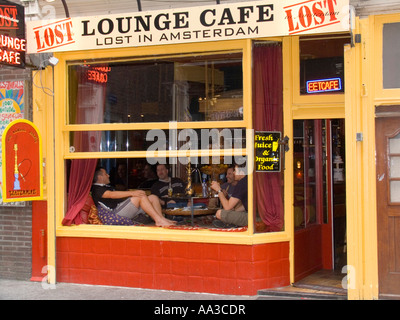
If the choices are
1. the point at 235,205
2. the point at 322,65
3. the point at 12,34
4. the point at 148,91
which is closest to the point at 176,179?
the point at 148,91

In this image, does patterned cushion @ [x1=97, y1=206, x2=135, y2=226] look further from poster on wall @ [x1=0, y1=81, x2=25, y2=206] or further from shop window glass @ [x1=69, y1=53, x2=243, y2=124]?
shop window glass @ [x1=69, y1=53, x2=243, y2=124]

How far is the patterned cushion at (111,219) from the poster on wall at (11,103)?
1.15 metres

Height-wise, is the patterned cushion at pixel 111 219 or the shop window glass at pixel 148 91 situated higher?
the shop window glass at pixel 148 91

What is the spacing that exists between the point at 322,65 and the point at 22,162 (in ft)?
13.9

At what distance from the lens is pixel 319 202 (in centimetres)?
832

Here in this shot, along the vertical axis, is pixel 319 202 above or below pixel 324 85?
below

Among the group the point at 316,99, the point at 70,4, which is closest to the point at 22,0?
the point at 70,4

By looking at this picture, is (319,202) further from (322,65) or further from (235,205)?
(322,65)

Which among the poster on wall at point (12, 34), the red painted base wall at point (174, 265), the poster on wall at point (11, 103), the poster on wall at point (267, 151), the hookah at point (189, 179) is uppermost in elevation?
the poster on wall at point (12, 34)

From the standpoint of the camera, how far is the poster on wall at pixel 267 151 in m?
7.18

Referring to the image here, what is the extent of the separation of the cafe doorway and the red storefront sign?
11.6ft

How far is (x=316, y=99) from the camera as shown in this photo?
23.8ft

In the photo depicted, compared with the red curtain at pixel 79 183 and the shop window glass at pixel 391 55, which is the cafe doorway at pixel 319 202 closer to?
the shop window glass at pixel 391 55

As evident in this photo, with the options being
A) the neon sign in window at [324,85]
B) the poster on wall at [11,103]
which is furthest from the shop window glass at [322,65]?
the poster on wall at [11,103]
